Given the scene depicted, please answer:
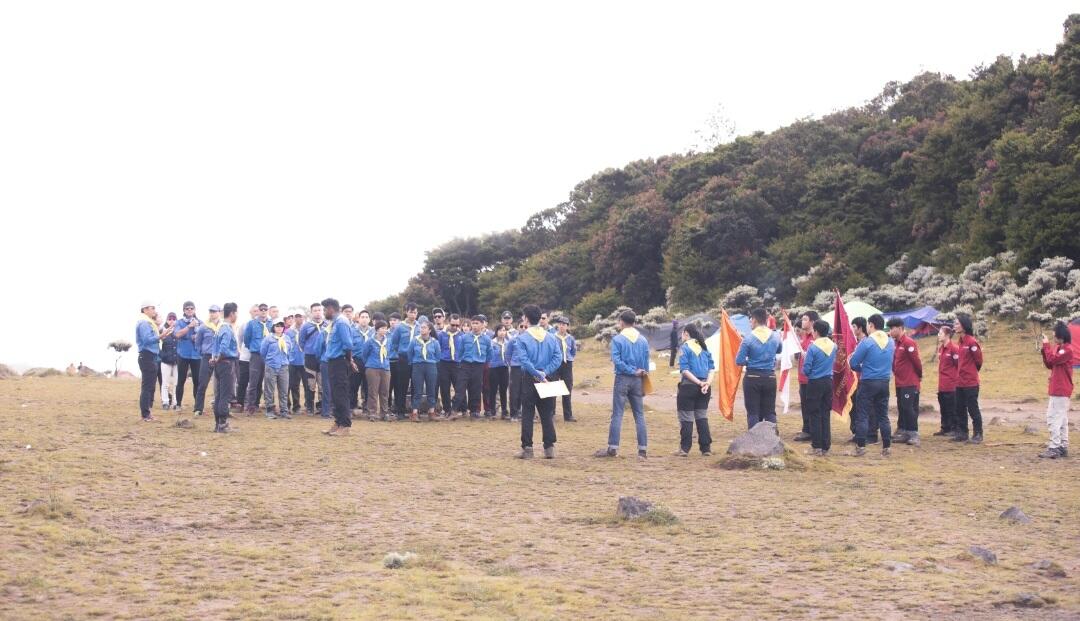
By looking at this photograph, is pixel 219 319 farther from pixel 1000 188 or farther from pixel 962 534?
pixel 1000 188

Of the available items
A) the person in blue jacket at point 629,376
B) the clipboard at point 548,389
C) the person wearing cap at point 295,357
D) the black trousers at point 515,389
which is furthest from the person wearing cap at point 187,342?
the person in blue jacket at point 629,376

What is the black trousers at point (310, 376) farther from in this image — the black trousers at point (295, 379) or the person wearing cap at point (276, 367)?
the person wearing cap at point (276, 367)

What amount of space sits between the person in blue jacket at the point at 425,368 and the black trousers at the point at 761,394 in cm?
685

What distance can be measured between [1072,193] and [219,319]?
30778 mm

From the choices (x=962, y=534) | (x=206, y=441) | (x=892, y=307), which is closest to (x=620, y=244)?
(x=892, y=307)

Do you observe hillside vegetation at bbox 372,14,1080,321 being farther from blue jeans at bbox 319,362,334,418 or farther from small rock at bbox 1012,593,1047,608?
small rock at bbox 1012,593,1047,608

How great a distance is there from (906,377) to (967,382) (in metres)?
1.15

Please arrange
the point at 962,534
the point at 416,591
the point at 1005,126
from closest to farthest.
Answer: the point at 416,591
the point at 962,534
the point at 1005,126

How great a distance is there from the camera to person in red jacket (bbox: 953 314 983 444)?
Result: 51.3ft

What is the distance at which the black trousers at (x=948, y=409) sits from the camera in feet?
53.9

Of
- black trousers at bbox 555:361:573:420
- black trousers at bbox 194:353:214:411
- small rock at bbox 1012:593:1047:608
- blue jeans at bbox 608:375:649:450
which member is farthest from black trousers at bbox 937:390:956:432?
black trousers at bbox 194:353:214:411

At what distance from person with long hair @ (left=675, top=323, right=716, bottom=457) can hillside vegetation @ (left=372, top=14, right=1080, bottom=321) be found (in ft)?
87.1

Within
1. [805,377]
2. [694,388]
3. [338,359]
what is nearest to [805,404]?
[805,377]

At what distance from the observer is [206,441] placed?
45.9ft
